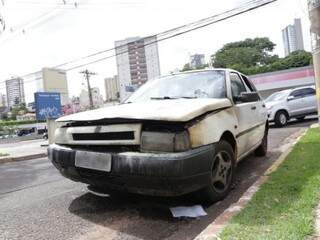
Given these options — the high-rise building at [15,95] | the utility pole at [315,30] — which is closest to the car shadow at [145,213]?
the utility pole at [315,30]

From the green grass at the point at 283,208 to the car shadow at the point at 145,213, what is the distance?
1.41 ft

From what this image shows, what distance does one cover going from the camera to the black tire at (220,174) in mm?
4590

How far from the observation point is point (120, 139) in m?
4.30

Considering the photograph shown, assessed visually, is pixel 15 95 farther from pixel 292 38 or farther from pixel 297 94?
pixel 297 94

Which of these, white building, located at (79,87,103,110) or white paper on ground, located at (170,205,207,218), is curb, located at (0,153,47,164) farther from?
white building, located at (79,87,103,110)

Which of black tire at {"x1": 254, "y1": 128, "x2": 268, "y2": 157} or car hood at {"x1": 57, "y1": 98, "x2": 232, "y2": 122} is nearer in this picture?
car hood at {"x1": 57, "y1": 98, "x2": 232, "y2": 122}

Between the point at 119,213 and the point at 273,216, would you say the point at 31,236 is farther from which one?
the point at 273,216

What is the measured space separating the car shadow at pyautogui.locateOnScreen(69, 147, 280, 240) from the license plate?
569 millimetres

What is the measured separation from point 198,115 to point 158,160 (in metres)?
0.67

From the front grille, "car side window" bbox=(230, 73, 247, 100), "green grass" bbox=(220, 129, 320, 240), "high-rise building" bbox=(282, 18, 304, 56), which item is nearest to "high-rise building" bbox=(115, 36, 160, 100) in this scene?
"high-rise building" bbox=(282, 18, 304, 56)

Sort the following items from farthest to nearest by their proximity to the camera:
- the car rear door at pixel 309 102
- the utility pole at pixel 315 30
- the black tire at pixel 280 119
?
the car rear door at pixel 309 102 → the black tire at pixel 280 119 → the utility pole at pixel 315 30

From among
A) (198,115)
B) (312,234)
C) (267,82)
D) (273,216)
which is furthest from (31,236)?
(267,82)

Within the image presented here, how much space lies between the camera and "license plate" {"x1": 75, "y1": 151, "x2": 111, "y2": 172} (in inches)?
169

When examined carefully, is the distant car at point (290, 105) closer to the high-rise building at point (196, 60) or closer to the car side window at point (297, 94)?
the car side window at point (297, 94)
